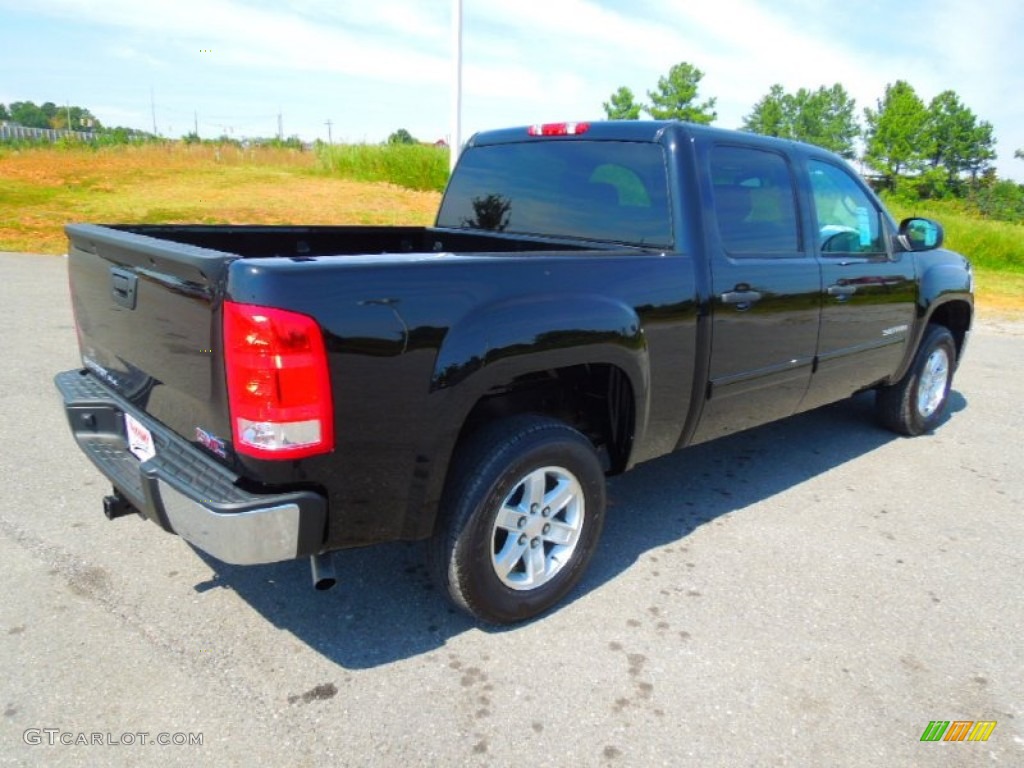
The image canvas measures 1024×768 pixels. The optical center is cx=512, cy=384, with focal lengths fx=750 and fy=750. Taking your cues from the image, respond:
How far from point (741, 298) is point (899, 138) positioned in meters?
69.1

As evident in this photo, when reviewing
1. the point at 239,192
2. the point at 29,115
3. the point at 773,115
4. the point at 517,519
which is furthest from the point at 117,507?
the point at 29,115

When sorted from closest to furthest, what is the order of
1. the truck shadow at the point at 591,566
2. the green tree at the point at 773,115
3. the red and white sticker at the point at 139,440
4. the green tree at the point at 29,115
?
1. the red and white sticker at the point at 139,440
2. the truck shadow at the point at 591,566
3. the green tree at the point at 773,115
4. the green tree at the point at 29,115

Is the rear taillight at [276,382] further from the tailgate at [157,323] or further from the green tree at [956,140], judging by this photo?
the green tree at [956,140]

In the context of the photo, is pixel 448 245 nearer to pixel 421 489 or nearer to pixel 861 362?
pixel 421 489

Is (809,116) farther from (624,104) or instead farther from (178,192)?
(178,192)

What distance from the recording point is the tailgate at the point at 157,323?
2.20 metres

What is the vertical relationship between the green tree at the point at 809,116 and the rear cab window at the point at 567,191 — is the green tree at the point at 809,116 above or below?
above

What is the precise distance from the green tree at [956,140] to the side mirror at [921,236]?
7024cm

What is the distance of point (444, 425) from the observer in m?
2.40

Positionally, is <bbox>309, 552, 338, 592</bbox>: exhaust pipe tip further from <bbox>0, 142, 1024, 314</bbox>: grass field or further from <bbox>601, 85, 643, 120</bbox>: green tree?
<bbox>601, 85, 643, 120</bbox>: green tree

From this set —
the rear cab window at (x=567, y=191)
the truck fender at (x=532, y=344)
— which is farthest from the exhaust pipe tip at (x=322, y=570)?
the rear cab window at (x=567, y=191)

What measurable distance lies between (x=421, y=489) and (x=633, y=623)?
105 centimetres
